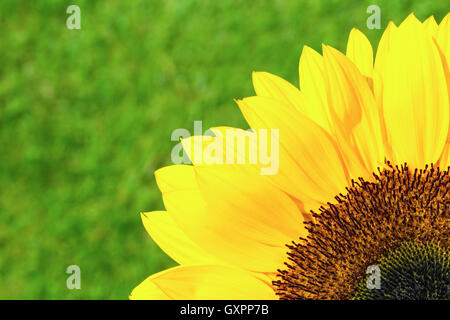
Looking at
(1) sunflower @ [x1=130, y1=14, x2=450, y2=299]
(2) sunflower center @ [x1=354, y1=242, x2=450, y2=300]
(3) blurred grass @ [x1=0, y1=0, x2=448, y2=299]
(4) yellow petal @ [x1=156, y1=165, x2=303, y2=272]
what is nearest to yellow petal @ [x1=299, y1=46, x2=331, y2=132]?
(1) sunflower @ [x1=130, y1=14, x2=450, y2=299]

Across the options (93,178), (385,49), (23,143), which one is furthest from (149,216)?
(23,143)

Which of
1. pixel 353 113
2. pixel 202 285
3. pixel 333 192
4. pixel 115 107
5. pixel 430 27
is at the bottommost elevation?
pixel 202 285

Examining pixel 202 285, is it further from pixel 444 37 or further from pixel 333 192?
pixel 444 37

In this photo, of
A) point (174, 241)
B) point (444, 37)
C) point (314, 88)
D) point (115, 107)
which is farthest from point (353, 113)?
point (115, 107)

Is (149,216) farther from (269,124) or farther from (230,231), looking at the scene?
(269,124)

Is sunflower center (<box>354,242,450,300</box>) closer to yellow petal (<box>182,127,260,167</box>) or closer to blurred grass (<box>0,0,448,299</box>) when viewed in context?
yellow petal (<box>182,127,260,167</box>)

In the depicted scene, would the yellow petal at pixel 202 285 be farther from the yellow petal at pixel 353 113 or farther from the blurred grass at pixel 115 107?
the blurred grass at pixel 115 107
